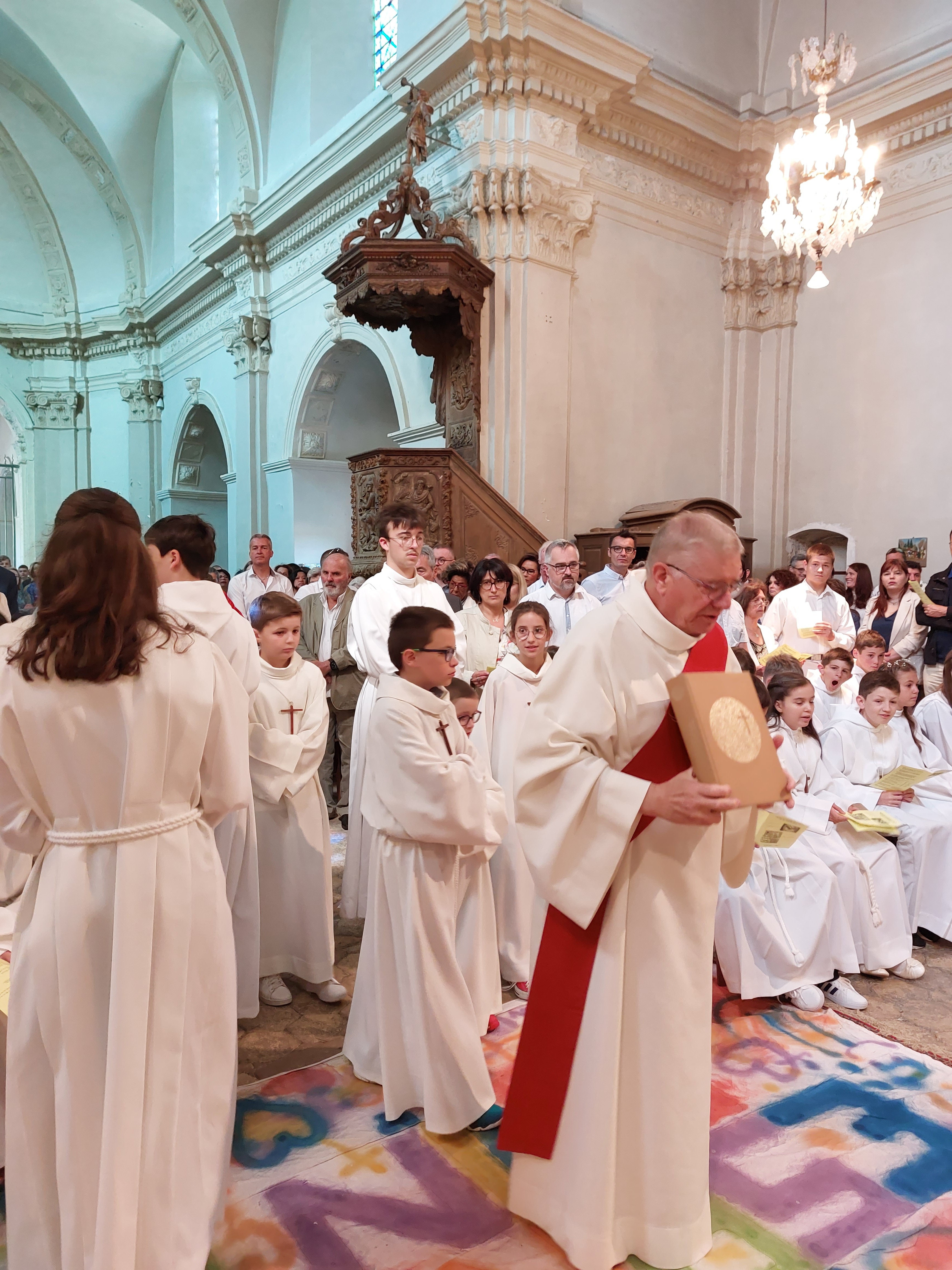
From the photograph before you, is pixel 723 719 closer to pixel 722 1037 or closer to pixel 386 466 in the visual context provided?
pixel 722 1037

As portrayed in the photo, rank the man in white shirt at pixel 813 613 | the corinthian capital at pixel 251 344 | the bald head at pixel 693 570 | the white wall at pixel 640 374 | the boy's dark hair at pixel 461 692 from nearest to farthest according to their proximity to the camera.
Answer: the bald head at pixel 693 570
the boy's dark hair at pixel 461 692
the man in white shirt at pixel 813 613
the white wall at pixel 640 374
the corinthian capital at pixel 251 344

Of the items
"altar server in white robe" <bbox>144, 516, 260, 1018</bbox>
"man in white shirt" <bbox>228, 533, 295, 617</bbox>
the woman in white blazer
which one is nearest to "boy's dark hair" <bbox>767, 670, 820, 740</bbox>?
"altar server in white robe" <bbox>144, 516, 260, 1018</bbox>

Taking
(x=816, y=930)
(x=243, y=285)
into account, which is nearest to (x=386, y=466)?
(x=816, y=930)

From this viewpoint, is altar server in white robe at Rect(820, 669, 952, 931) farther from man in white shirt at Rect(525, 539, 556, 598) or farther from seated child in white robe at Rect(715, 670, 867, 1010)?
man in white shirt at Rect(525, 539, 556, 598)

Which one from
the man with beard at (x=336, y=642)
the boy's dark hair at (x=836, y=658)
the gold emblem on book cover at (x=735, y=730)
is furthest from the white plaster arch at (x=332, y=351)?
the gold emblem on book cover at (x=735, y=730)

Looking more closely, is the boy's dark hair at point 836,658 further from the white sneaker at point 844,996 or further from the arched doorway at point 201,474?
the arched doorway at point 201,474

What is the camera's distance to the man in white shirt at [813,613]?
254 inches

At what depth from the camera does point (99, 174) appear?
18859mm

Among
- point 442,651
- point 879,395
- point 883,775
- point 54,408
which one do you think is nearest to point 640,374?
point 879,395

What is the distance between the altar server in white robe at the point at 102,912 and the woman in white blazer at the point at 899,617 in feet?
20.4

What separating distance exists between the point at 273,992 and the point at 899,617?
18.6 feet

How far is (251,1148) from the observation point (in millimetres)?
2643

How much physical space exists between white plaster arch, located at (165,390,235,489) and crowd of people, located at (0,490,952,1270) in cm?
1177

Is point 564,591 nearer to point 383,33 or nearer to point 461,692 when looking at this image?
point 461,692
